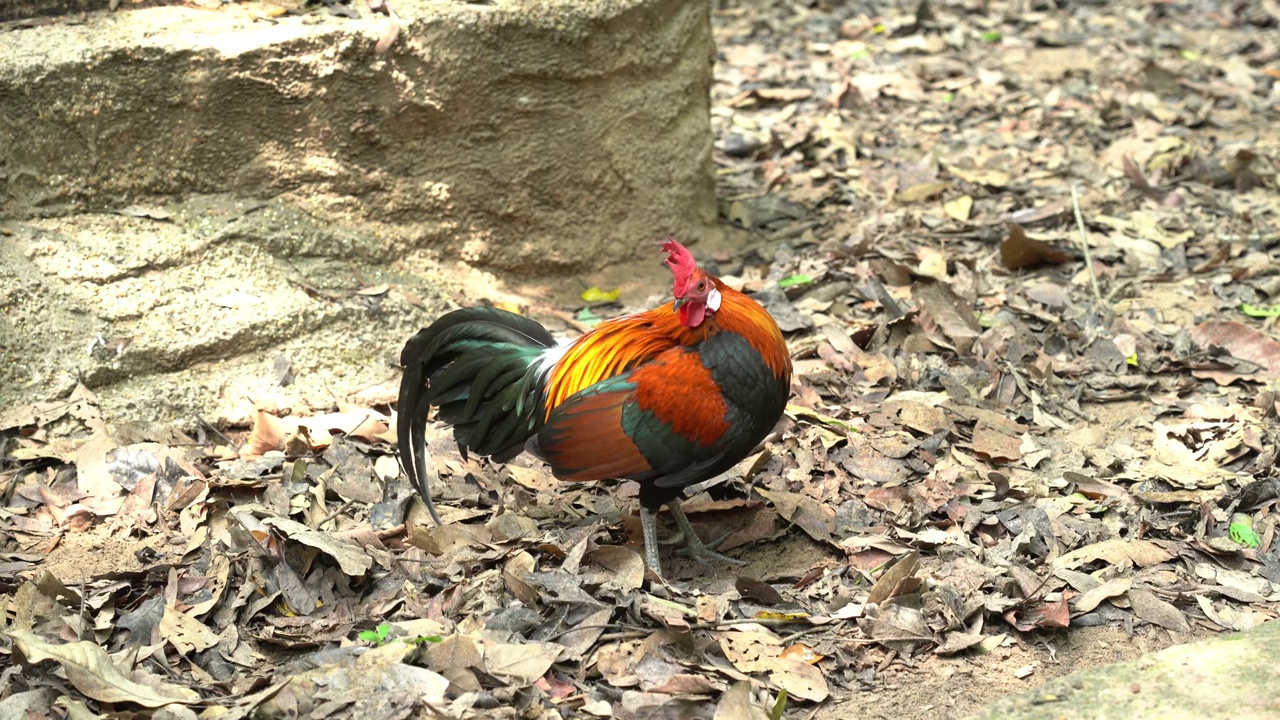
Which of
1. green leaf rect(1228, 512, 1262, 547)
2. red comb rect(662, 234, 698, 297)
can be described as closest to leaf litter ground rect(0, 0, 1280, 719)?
green leaf rect(1228, 512, 1262, 547)

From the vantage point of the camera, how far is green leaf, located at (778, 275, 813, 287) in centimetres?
607

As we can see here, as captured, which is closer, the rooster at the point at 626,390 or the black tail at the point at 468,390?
the rooster at the point at 626,390

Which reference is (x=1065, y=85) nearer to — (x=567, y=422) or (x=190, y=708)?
(x=567, y=422)

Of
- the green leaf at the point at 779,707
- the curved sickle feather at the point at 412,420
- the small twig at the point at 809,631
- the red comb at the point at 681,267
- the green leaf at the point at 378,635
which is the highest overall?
the red comb at the point at 681,267

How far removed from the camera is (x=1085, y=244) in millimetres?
6266

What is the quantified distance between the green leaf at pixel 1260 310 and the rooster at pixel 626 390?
115 inches

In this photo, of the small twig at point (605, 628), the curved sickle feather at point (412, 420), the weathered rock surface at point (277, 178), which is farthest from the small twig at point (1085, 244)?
the curved sickle feather at point (412, 420)

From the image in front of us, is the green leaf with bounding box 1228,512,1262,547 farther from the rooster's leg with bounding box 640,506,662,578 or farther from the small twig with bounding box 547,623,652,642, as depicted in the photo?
the small twig with bounding box 547,623,652,642

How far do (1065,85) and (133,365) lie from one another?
259 inches

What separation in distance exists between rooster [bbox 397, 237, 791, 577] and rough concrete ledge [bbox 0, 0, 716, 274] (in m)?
1.46

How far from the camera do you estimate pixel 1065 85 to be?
852 centimetres

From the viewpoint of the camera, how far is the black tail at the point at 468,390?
4195mm

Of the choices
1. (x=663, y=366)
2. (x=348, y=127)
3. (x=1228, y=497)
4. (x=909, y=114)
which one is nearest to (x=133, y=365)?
(x=348, y=127)

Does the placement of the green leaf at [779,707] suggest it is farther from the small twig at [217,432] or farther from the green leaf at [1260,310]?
the green leaf at [1260,310]
